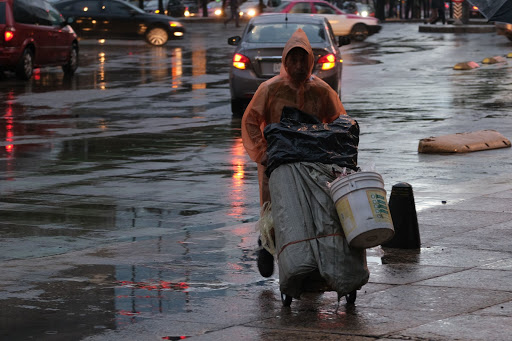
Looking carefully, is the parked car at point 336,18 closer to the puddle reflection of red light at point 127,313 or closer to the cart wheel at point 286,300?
the cart wheel at point 286,300

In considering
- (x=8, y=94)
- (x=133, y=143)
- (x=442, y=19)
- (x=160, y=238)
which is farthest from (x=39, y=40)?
(x=442, y=19)

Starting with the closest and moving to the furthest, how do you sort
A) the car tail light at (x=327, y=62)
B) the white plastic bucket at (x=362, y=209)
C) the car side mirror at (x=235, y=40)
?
the white plastic bucket at (x=362, y=209) → the car tail light at (x=327, y=62) → the car side mirror at (x=235, y=40)

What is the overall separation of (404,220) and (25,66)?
17462mm

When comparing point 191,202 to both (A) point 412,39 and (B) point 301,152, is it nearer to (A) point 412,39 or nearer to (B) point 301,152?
→ (B) point 301,152

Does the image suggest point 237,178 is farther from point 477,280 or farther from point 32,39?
point 32,39

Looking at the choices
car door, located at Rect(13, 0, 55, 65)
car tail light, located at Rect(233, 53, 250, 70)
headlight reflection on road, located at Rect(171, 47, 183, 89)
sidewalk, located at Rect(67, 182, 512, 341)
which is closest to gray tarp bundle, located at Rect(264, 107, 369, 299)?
sidewalk, located at Rect(67, 182, 512, 341)

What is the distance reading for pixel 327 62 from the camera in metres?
18.2

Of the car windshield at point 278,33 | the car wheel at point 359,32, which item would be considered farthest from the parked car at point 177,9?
the car windshield at point 278,33

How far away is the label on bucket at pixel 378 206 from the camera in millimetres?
6234

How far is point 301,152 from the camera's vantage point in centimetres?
668

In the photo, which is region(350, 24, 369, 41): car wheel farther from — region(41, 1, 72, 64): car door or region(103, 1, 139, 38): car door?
region(41, 1, 72, 64): car door

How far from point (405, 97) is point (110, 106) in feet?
17.2

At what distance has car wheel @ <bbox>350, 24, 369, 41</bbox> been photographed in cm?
4144

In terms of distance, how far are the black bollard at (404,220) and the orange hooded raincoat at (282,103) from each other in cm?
150
